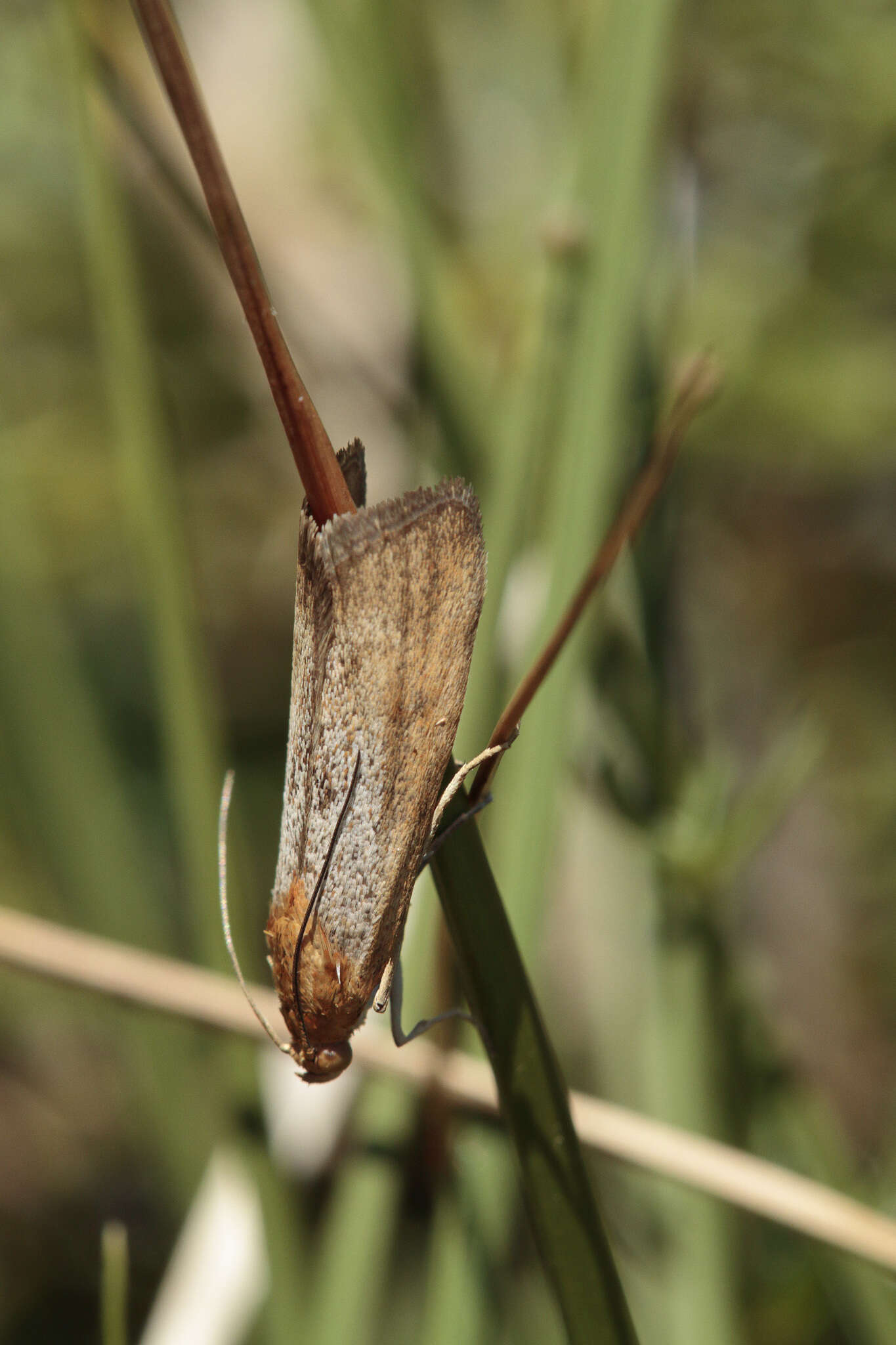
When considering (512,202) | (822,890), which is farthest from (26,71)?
(822,890)

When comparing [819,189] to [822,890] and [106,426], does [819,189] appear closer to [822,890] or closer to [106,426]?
[822,890]

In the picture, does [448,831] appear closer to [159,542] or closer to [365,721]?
[365,721]

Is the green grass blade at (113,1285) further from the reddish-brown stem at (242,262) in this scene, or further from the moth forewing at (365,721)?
the reddish-brown stem at (242,262)

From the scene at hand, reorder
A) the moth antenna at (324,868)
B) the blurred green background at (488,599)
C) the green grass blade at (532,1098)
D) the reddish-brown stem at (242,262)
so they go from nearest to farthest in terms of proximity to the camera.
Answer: the reddish-brown stem at (242,262) → the green grass blade at (532,1098) → the moth antenna at (324,868) → the blurred green background at (488,599)

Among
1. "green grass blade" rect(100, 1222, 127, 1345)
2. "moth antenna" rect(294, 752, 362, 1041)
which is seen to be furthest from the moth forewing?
"green grass blade" rect(100, 1222, 127, 1345)

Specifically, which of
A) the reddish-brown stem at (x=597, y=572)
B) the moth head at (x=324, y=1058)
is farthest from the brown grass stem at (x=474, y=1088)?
the reddish-brown stem at (x=597, y=572)

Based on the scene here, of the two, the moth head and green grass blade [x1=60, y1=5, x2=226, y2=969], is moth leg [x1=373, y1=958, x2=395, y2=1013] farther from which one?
green grass blade [x1=60, y1=5, x2=226, y2=969]
